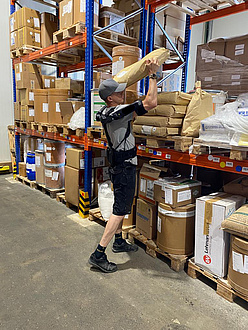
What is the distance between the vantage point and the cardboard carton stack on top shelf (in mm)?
3045

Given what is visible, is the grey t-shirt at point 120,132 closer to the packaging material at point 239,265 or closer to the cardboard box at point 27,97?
the packaging material at point 239,265

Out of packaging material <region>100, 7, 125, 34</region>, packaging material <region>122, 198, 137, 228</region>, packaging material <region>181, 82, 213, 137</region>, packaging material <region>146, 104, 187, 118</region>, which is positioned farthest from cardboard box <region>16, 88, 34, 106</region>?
packaging material <region>181, 82, 213, 137</region>

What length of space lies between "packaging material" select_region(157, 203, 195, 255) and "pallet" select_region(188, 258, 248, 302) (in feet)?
0.69

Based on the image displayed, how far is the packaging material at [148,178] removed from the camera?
3.43 m

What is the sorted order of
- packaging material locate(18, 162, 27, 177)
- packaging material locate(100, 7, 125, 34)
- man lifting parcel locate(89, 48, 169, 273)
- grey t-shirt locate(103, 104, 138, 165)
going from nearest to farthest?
man lifting parcel locate(89, 48, 169, 273) → grey t-shirt locate(103, 104, 138, 165) → packaging material locate(100, 7, 125, 34) → packaging material locate(18, 162, 27, 177)

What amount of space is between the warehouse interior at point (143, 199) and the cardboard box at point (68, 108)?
1.0 inches

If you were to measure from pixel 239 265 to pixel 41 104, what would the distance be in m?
4.70

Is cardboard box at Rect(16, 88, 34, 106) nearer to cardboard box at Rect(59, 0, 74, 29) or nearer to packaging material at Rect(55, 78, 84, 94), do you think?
packaging material at Rect(55, 78, 84, 94)

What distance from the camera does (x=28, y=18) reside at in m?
6.03

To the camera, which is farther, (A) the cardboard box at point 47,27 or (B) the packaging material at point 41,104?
(A) the cardboard box at point 47,27

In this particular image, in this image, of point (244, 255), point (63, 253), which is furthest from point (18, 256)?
Answer: point (244, 255)

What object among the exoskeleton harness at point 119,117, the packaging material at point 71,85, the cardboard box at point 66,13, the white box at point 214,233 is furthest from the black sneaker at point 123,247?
the cardboard box at point 66,13

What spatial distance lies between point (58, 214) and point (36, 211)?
0.44 meters

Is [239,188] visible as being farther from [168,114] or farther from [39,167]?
[39,167]
